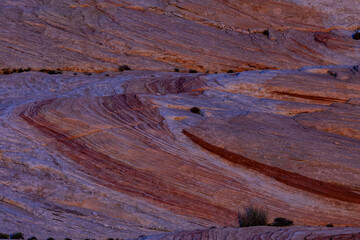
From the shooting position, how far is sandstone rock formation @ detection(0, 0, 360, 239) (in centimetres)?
1639

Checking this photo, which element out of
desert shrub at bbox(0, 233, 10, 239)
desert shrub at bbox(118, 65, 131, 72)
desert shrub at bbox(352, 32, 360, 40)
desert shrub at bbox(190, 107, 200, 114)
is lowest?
desert shrub at bbox(0, 233, 10, 239)

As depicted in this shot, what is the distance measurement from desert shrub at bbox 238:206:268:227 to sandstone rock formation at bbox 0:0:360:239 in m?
0.32

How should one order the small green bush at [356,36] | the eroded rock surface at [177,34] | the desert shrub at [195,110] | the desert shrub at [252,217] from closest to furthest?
the desert shrub at [252,217] < the desert shrub at [195,110] < the eroded rock surface at [177,34] < the small green bush at [356,36]

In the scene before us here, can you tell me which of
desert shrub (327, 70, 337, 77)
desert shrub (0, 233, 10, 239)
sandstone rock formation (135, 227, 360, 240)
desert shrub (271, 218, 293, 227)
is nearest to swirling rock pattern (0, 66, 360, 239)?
desert shrub (271, 218, 293, 227)

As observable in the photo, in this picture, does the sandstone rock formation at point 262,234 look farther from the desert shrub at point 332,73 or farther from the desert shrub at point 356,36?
the desert shrub at point 356,36

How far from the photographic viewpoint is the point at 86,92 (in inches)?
933

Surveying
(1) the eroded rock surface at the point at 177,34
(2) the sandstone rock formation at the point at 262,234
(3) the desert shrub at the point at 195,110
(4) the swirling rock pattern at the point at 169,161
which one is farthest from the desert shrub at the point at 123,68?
(2) the sandstone rock formation at the point at 262,234

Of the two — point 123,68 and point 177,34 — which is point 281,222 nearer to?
point 123,68

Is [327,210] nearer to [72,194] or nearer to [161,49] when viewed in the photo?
[72,194]

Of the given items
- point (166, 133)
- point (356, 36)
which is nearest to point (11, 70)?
point (166, 133)

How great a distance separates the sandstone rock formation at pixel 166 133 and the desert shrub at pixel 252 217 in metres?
0.32

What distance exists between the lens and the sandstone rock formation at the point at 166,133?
645 inches

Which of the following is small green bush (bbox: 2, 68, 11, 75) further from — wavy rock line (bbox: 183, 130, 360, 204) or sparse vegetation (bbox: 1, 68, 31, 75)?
wavy rock line (bbox: 183, 130, 360, 204)

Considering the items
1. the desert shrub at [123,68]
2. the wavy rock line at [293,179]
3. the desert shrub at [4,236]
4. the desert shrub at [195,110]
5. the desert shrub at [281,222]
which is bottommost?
the desert shrub at [4,236]
